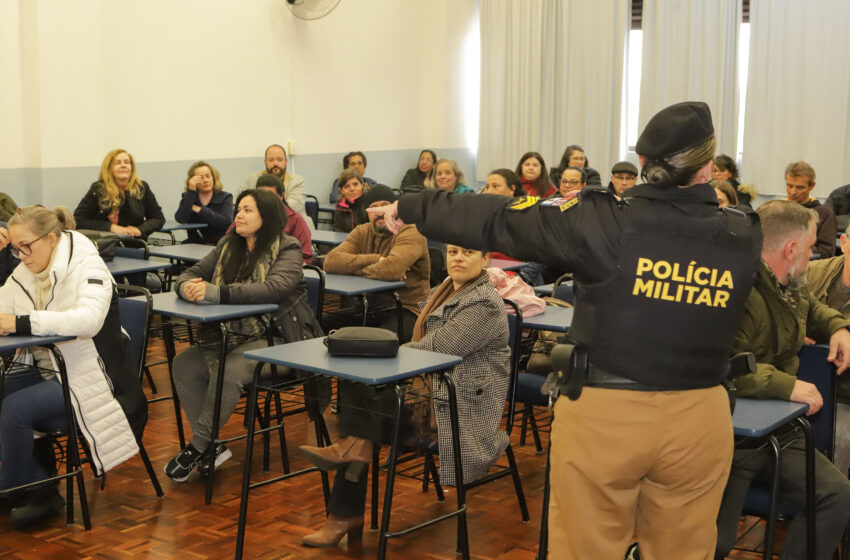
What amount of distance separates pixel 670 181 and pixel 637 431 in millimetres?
510

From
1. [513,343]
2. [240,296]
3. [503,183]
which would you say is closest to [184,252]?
[240,296]

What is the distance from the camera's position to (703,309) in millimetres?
1961

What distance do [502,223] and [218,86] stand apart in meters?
6.67

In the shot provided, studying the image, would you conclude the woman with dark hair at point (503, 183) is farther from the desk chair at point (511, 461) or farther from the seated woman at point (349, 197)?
the desk chair at point (511, 461)

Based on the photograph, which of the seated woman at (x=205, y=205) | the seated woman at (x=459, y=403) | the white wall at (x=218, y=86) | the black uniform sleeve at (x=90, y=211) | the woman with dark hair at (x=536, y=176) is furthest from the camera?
the woman with dark hair at (x=536, y=176)

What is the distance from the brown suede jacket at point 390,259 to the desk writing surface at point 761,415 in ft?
7.43

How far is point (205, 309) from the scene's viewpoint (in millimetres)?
3846

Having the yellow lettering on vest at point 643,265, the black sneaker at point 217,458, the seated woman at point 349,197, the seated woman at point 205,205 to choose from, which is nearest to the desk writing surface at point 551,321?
the black sneaker at point 217,458

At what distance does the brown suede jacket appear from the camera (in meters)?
4.65

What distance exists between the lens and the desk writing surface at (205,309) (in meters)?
3.72

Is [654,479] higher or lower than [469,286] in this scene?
lower

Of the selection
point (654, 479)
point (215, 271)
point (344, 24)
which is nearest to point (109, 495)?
point (215, 271)

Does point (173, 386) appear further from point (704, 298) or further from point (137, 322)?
point (704, 298)

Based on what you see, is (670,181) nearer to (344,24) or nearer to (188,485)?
(188,485)
